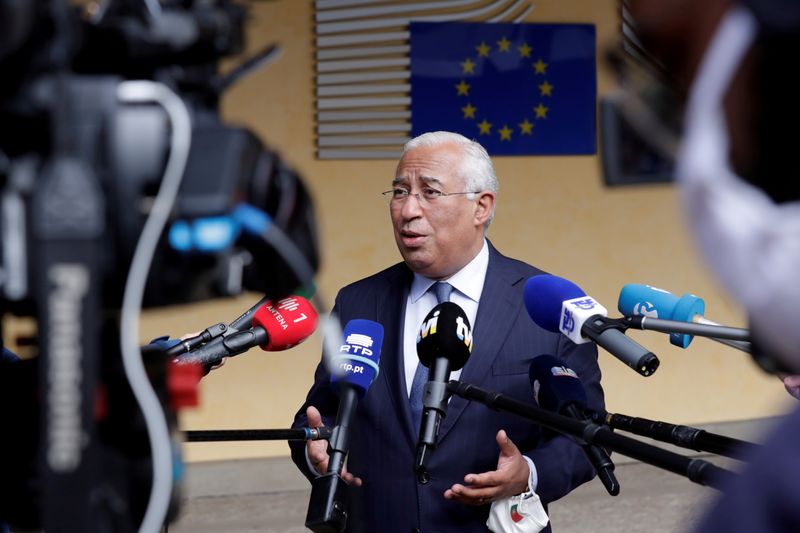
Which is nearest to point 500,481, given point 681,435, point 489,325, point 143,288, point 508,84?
point 489,325

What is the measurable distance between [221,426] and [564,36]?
117 inches

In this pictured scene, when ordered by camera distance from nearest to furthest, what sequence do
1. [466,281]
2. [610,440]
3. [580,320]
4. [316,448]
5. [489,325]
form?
[610,440] < [580,320] < [316,448] < [489,325] < [466,281]

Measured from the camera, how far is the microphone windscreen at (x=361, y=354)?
241cm

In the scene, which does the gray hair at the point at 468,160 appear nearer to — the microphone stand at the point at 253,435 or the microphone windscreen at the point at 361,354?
the microphone windscreen at the point at 361,354

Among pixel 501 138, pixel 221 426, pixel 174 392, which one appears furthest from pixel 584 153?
pixel 174 392

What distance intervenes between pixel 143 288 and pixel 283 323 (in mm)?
1270

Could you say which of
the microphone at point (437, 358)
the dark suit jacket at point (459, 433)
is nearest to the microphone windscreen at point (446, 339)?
the microphone at point (437, 358)

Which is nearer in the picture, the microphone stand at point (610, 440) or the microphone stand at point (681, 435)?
the microphone stand at point (610, 440)

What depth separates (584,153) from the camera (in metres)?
7.09

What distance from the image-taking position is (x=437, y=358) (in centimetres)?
229

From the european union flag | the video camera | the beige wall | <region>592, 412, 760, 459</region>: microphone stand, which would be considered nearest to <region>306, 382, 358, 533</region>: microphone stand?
<region>592, 412, 760, 459</region>: microphone stand

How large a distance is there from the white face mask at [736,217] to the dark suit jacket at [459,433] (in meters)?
2.01

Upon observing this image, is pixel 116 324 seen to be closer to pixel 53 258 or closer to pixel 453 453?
pixel 53 258

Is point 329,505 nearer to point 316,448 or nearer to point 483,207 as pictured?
point 316,448
